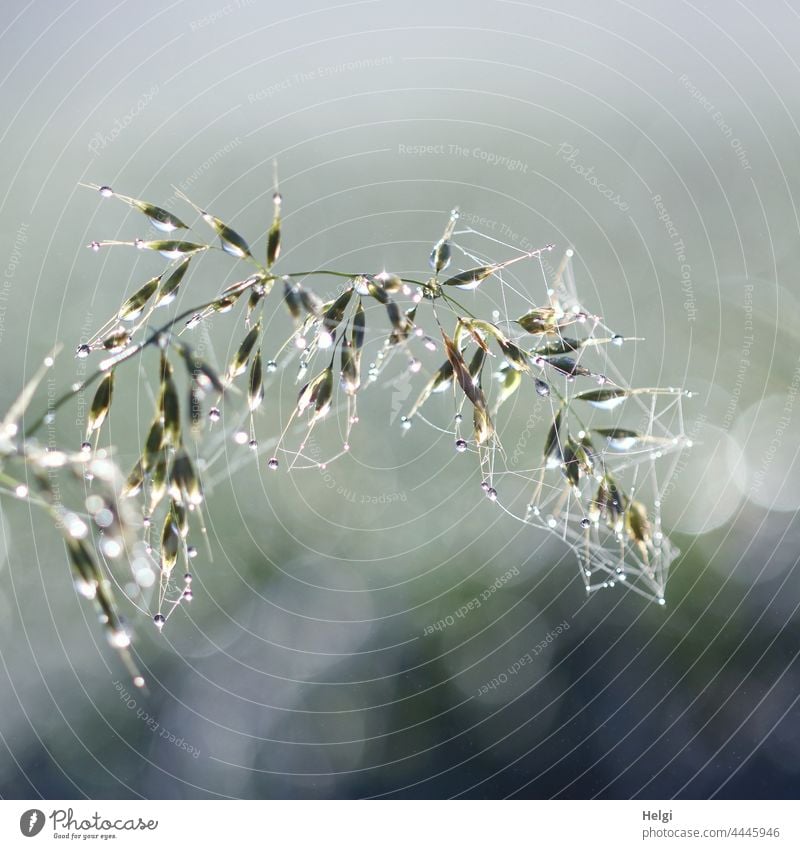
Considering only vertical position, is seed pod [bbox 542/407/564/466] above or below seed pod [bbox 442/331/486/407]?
below

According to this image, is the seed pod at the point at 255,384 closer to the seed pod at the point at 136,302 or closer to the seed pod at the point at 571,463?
the seed pod at the point at 136,302
